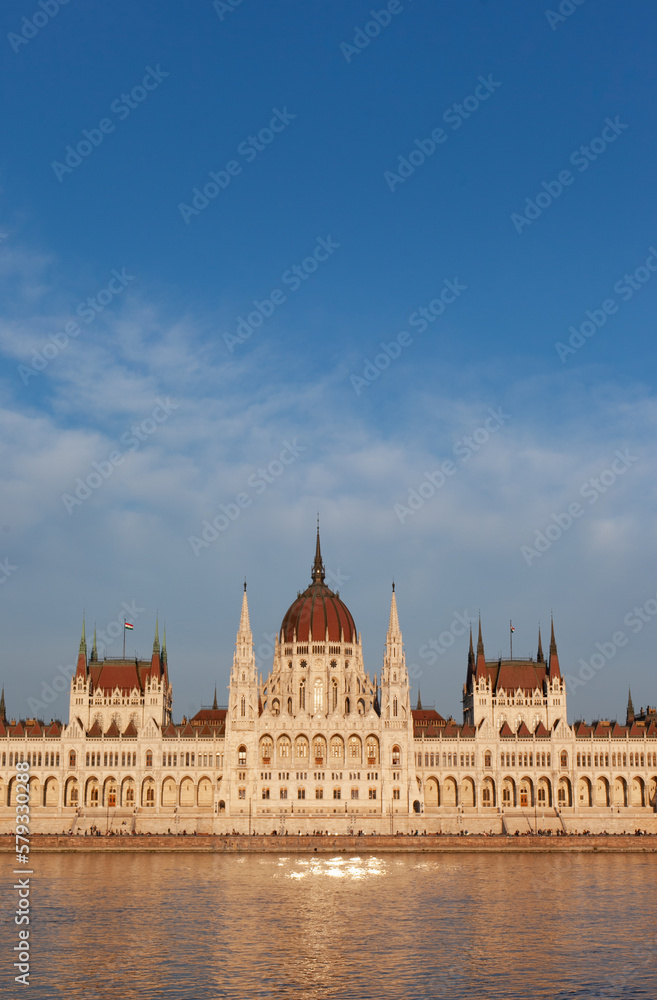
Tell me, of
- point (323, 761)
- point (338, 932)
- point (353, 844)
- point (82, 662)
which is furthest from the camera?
point (82, 662)

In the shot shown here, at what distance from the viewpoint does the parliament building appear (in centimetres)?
12575

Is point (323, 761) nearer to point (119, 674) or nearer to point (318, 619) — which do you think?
point (318, 619)

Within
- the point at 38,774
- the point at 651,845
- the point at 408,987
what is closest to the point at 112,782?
the point at 38,774

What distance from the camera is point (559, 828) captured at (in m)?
125

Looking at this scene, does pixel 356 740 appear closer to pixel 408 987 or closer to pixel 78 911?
pixel 78 911

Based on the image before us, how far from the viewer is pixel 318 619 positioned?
14188 centimetres

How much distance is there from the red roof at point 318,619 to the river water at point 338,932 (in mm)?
49102

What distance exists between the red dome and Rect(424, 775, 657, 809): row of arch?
22013 millimetres

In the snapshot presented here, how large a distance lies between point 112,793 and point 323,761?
25.1m

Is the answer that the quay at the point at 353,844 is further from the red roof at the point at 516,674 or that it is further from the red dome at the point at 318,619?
the red dome at the point at 318,619

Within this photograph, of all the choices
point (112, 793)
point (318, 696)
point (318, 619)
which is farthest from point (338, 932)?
point (318, 619)

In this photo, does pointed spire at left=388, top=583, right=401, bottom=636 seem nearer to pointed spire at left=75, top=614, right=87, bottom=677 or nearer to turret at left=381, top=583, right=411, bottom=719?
turret at left=381, top=583, right=411, bottom=719

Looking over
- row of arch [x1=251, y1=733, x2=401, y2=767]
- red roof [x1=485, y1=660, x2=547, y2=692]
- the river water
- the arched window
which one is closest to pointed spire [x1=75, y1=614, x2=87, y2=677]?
row of arch [x1=251, y1=733, x2=401, y2=767]

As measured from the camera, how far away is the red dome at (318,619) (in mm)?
141000
